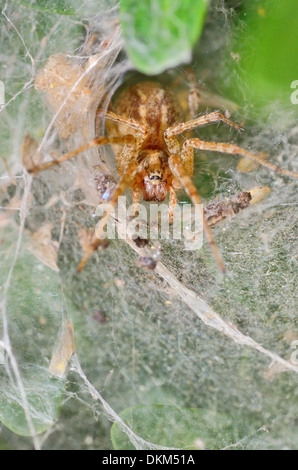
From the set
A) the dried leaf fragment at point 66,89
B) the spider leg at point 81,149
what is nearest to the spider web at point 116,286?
the dried leaf fragment at point 66,89

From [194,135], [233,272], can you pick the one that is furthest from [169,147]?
[233,272]

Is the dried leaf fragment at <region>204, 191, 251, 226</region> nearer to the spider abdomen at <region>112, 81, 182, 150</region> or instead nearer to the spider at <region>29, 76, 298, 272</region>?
the spider at <region>29, 76, 298, 272</region>

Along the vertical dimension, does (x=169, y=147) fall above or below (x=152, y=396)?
above

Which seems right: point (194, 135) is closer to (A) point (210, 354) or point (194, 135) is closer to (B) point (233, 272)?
(B) point (233, 272)

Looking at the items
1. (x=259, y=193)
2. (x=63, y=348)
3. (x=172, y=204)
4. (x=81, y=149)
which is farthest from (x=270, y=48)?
(x=63, y=348)

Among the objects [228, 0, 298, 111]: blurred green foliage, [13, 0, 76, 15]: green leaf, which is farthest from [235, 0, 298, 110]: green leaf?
[13, 0, 76, 15]: green leaf
